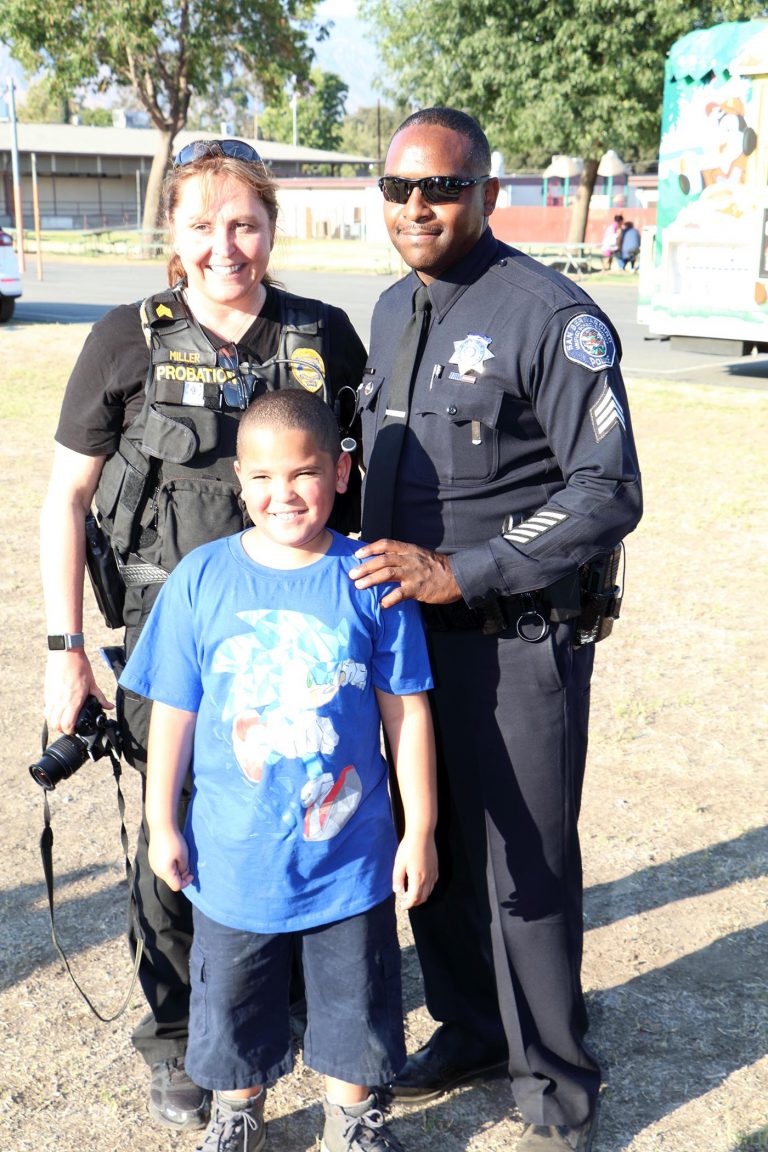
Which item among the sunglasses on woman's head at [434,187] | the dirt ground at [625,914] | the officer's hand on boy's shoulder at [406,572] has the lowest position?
the dirt ground at [625,914]

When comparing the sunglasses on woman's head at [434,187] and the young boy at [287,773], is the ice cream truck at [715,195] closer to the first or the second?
the sunglasses on woman's head at [434,187]

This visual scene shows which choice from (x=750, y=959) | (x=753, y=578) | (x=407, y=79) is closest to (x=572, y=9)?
(x=407, y=79)

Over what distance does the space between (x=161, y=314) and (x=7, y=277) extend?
1562cm

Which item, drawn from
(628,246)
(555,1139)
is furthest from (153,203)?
(555,1139)

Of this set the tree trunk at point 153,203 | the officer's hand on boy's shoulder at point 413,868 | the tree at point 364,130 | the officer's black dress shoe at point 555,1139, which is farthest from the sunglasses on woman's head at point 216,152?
the tree at point 364,130

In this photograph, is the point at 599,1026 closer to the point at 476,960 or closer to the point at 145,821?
the point at 476,960

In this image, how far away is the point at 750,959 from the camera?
3352 millimetres

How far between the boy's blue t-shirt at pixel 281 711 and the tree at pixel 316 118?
331ft

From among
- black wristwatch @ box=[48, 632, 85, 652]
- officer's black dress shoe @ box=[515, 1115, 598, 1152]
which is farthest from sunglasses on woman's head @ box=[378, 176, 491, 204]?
officer's black dress shoe @ box=[515, 1115, 598, 1152]

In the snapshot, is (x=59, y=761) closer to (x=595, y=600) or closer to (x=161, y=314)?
(x=161, y=314)

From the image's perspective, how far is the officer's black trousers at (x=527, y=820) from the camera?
2.53m

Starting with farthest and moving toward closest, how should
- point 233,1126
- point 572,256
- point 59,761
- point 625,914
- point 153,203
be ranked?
point 153,203, point 572,256, point 625,914, point 59,761, point 233,1126

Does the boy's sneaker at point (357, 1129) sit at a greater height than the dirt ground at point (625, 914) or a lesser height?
A: greater

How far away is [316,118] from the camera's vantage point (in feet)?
331
